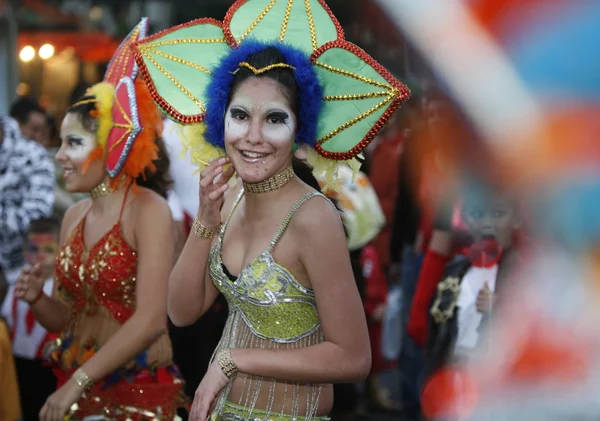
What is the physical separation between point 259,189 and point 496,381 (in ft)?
3.94

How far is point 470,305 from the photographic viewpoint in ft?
14.2

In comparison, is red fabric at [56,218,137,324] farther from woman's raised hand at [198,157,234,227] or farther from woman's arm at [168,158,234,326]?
woman's raised hand at [198,157,234,227]

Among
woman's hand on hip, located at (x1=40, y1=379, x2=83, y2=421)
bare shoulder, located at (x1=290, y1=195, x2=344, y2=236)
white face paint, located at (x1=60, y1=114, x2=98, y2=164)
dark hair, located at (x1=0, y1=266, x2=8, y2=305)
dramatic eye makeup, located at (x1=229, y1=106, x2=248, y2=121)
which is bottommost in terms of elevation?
woman's hand on hip, located at (x1=40, y1=379, x2=83, y2=421)

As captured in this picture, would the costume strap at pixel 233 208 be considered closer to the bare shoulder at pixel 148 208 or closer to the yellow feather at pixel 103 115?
the bare shoulder at pixel 148 208

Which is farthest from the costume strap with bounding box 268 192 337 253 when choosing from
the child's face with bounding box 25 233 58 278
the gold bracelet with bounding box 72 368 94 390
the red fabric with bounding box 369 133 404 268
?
the red fabric with bounding box 369 133 404 268

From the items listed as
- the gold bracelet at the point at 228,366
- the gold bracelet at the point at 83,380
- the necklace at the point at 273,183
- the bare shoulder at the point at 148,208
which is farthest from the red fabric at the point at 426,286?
the gold bracelet at the point at 228,366

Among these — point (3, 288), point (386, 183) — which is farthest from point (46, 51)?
point (3, 288)

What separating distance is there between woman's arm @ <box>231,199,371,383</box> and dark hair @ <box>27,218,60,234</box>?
129 inches

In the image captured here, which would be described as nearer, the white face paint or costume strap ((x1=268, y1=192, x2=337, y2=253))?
costume strap ((x1=268, y1=192, x2=337, y2=253))

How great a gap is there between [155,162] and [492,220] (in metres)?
1.41

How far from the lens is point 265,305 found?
2727 mm

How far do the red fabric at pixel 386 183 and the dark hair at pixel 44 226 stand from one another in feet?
8.43

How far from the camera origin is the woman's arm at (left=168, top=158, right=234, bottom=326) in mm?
2807

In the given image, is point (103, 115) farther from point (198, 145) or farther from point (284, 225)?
point (284, 225)
